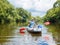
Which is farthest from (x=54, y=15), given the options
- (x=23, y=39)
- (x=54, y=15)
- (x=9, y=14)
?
(x=23, y=39)

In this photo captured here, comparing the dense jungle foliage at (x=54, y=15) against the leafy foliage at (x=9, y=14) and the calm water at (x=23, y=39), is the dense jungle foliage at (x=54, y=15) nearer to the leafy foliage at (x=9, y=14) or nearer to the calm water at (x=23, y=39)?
the leafy foliage at (x=9, y=14)

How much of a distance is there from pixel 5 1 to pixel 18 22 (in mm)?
1863

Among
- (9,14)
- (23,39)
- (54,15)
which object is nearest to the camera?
(23,39)

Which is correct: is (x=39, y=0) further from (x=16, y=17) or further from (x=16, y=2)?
(x=16, y=17)

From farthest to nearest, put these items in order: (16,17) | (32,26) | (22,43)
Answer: (16,17), (32,26), (22,43)

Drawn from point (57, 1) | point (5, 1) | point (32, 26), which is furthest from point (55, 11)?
point (32, 26)

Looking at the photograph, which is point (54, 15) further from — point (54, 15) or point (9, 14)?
point (9, 14)

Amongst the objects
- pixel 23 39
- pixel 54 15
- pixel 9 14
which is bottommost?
pixel 23 39

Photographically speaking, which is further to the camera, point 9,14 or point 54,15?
point 54,15

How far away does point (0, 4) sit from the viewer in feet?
64.4

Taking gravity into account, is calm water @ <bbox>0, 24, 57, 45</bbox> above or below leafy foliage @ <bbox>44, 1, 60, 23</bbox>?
below

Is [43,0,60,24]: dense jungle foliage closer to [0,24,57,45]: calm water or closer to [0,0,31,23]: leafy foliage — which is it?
[0,0,31,23]: leafy foliage

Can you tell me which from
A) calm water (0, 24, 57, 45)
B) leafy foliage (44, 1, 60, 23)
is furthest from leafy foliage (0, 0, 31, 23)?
calm water (0, 24, 57, 45)

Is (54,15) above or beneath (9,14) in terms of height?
beneath
